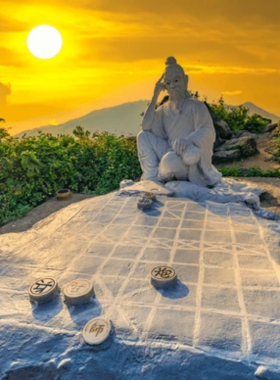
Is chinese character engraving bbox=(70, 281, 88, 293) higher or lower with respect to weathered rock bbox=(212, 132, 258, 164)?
higher

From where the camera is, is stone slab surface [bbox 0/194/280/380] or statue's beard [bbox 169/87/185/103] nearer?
stone slab surface [bbox 0/194/280/380]

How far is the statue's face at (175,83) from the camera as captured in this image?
3.89 m

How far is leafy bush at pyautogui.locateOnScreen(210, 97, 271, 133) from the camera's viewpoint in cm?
1012

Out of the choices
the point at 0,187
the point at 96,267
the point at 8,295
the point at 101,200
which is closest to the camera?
the point at 8,295

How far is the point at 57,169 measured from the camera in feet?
18.6

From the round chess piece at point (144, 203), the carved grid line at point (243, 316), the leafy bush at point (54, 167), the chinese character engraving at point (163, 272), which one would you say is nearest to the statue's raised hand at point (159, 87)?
→ the round chess piece at point (144, 203)

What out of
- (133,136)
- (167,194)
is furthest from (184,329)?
(133,136)

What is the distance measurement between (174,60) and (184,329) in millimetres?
3247

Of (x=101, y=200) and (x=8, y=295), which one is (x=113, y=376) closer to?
(x=8, y=295)

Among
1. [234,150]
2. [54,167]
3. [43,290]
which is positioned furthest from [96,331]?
[234,150]

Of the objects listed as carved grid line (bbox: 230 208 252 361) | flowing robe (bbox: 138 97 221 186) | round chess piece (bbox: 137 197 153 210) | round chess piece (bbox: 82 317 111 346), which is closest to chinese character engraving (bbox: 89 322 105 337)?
round chess piece (bbox: 82 317 111 346)

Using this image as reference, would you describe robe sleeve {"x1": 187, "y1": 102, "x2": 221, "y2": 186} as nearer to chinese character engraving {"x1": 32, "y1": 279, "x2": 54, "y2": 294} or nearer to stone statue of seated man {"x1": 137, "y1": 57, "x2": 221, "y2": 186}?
stone statue of seated man {"x1": 137, "y1": 57, "x2": 221, "y2": 186}

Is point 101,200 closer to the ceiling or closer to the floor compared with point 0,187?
closer to the ceiling

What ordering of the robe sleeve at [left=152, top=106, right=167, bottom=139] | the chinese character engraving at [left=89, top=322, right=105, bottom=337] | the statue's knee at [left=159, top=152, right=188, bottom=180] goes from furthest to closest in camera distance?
the robe sleeve at [left=152, top=106, right=167, bottom=139], the statue's knee at [left=159, top=152, right=188, bottom=180], the chinese character engraving at [left=89, top=322, right=105, bottom=337]
